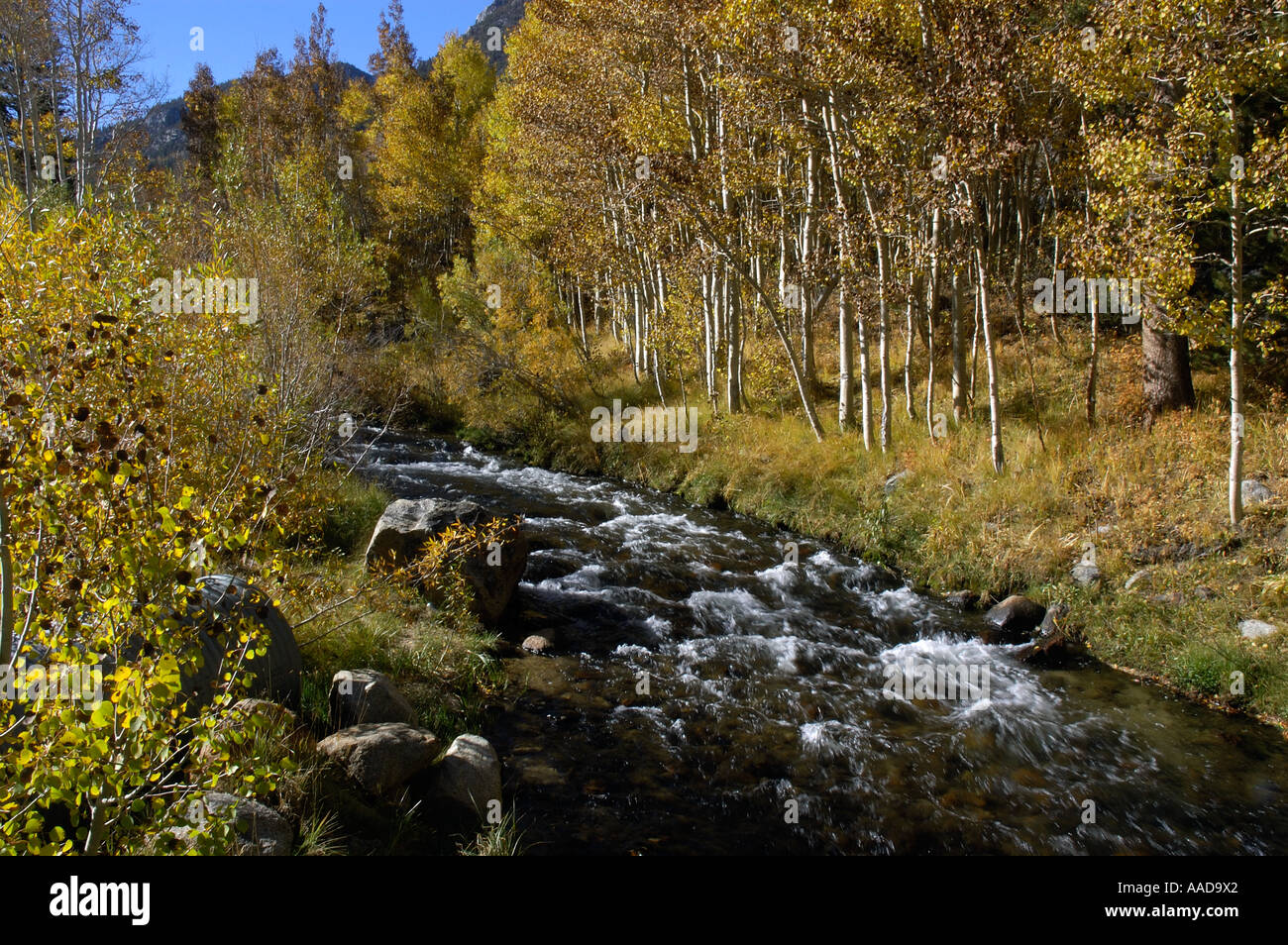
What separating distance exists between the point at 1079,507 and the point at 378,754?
9.98 meters

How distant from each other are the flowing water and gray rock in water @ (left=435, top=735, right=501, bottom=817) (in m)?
0.31

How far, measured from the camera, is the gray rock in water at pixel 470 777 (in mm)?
5688

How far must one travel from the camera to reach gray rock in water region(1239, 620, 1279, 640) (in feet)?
26.3

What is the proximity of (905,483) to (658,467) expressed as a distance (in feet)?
20.7

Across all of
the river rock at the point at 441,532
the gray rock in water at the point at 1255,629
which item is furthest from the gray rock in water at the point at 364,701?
the gray rock in water at the point at 1255,629

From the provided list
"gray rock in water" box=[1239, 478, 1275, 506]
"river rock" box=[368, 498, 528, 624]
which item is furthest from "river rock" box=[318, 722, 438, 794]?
"gray rock in water" box=[1239, 478, 1275, 506]

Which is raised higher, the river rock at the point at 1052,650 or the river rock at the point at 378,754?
the river rock at the point at 378,754

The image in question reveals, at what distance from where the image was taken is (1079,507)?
10875 millimetres

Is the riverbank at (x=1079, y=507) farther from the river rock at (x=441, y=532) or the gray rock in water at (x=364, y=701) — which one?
the gray rock in water at (x=364, y=701)

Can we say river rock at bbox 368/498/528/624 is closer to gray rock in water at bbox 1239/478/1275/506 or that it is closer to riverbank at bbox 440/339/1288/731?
riverbank at bbox 440/339/1288/731

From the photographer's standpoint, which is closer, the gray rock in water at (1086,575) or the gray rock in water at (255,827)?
the gray rock in water at (255,827)

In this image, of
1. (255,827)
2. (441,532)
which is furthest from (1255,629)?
(255,827)

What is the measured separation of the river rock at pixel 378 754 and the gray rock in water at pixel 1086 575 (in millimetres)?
8463

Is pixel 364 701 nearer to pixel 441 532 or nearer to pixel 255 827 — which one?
pixel 255 827
